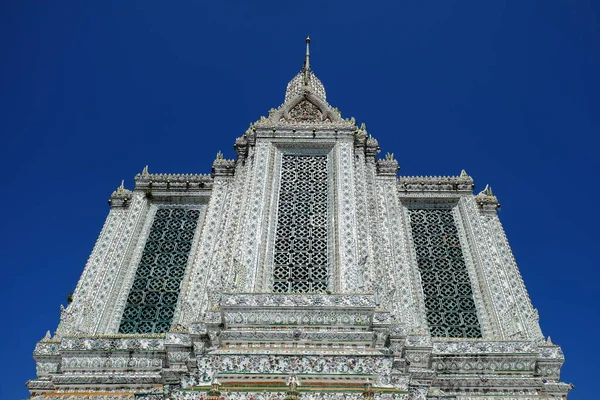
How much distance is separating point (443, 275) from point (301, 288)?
4784mm

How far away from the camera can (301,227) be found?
16.9 meters

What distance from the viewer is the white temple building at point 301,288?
12305 mm

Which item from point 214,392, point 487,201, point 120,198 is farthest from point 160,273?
point 487,201

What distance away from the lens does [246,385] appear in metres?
11.2

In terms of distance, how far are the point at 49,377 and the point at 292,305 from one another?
20.0ft

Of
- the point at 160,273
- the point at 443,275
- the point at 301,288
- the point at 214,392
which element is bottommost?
the point at 214,392

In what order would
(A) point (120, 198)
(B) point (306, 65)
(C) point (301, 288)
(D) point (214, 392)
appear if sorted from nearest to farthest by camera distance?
(D) point (214, 392), (C) point (301, 288), (A) point (120, 198), (B) point (306, 65)

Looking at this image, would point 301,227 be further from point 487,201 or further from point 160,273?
point 487,201

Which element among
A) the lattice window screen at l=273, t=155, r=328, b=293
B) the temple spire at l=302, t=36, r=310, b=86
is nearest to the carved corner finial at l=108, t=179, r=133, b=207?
the lattice window screen at l=273, t=155, r=328, b=293

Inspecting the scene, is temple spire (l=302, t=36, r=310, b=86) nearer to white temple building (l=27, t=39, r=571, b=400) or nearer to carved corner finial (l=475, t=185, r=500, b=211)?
white temple building (l=27, t=39, r=571, b=400)

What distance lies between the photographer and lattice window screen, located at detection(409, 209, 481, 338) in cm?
1652

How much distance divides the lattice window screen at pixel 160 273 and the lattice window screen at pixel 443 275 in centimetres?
705

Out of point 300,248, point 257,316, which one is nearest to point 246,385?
point 257,316

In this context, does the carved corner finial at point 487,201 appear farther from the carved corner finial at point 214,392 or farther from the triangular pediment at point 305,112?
the carved corner finial at point 214,392
